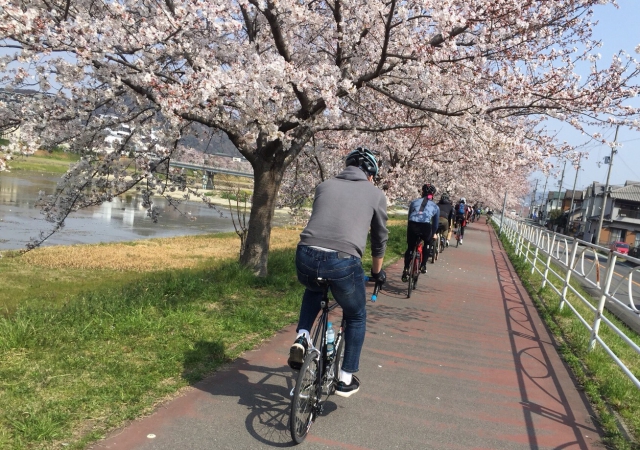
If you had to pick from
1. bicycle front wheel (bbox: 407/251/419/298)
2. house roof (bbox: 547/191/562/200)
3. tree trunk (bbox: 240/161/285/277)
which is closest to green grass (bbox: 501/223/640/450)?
bicycle front wheel (bbox: 407/251/419/298)

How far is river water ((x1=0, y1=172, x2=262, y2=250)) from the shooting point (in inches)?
949

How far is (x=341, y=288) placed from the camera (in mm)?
3750

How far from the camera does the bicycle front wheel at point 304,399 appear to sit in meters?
3.46

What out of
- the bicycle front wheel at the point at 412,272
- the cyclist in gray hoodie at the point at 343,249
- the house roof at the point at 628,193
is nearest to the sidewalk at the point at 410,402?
the cyclist in gray hoodie at the point at 343,249

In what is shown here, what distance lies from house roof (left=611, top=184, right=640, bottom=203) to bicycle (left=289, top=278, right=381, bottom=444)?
71.3 metres

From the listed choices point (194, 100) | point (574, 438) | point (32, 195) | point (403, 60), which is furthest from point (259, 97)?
point (32, 195)

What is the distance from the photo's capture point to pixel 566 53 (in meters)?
9.45

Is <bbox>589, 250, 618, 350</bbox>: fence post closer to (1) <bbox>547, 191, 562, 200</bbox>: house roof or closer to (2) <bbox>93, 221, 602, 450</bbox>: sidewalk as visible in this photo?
(2) <bbox>93, 221, 602, 450</bbox>: sidewalk

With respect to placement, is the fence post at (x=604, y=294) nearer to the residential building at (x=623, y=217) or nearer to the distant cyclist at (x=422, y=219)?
the distant cyclist at (x=422, y=219)

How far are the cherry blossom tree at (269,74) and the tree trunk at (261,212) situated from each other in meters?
0.02

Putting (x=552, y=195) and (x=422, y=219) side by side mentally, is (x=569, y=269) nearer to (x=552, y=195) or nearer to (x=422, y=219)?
(x=422, y=219)

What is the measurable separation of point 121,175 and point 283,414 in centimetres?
709

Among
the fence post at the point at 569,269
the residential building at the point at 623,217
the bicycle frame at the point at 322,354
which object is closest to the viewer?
the bicycle frame at the point at 322,354

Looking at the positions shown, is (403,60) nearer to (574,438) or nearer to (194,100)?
(194,100)
